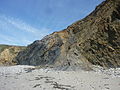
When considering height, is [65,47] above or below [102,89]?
above

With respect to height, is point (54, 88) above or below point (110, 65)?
below

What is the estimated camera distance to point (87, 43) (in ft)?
66.3

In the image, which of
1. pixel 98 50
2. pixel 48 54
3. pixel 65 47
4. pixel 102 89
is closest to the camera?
pixel 102 89

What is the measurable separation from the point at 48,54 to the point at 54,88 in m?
14.3

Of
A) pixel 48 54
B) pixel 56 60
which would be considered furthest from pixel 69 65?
pixel 48 54

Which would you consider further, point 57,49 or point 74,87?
point 57,49

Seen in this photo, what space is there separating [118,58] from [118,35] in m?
2.63

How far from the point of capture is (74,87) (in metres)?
9.25

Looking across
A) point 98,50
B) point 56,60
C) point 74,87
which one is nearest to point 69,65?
point 56,60

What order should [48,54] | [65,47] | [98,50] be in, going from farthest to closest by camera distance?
[48,54]
[65,47]
[98,50]

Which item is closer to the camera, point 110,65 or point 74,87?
point 74,87

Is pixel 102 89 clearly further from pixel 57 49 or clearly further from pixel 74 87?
pixel 57 49

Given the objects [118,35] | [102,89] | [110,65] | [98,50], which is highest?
[118,35]

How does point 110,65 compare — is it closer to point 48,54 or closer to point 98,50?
point 98,50
